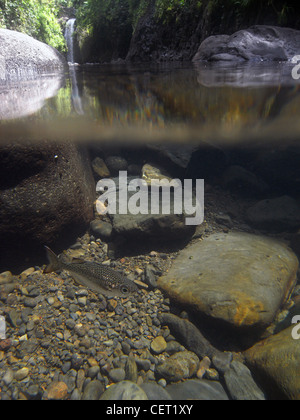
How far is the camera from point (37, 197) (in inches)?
143

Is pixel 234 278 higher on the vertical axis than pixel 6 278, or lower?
higher

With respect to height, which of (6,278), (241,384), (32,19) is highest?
(32,19)

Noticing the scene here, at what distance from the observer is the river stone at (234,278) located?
8.68ft

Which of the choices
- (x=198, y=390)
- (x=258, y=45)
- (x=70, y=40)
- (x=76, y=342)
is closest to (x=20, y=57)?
(x=258, y=45)

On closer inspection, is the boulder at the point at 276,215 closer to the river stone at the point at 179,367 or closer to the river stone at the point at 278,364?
the river stone at the point at 278,364

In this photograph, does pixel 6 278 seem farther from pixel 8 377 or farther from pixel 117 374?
pixel 117 374

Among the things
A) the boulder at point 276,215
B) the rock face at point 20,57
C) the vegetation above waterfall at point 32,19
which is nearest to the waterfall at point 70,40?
the vegetation above waterfall at point 32,19

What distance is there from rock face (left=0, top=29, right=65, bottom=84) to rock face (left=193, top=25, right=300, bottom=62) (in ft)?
21.6

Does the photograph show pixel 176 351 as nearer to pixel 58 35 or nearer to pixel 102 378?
pixel 102 378

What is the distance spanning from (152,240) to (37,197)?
2015 mm

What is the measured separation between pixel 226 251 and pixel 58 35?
80.0 feet

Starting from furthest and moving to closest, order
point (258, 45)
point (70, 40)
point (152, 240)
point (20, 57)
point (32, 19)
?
1. point (70, 40)
2. point (32, 19)
3. point (20, 57)
4. point (258, 45)
5. point (152, 240)

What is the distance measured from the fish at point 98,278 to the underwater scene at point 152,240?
0.02 metres
